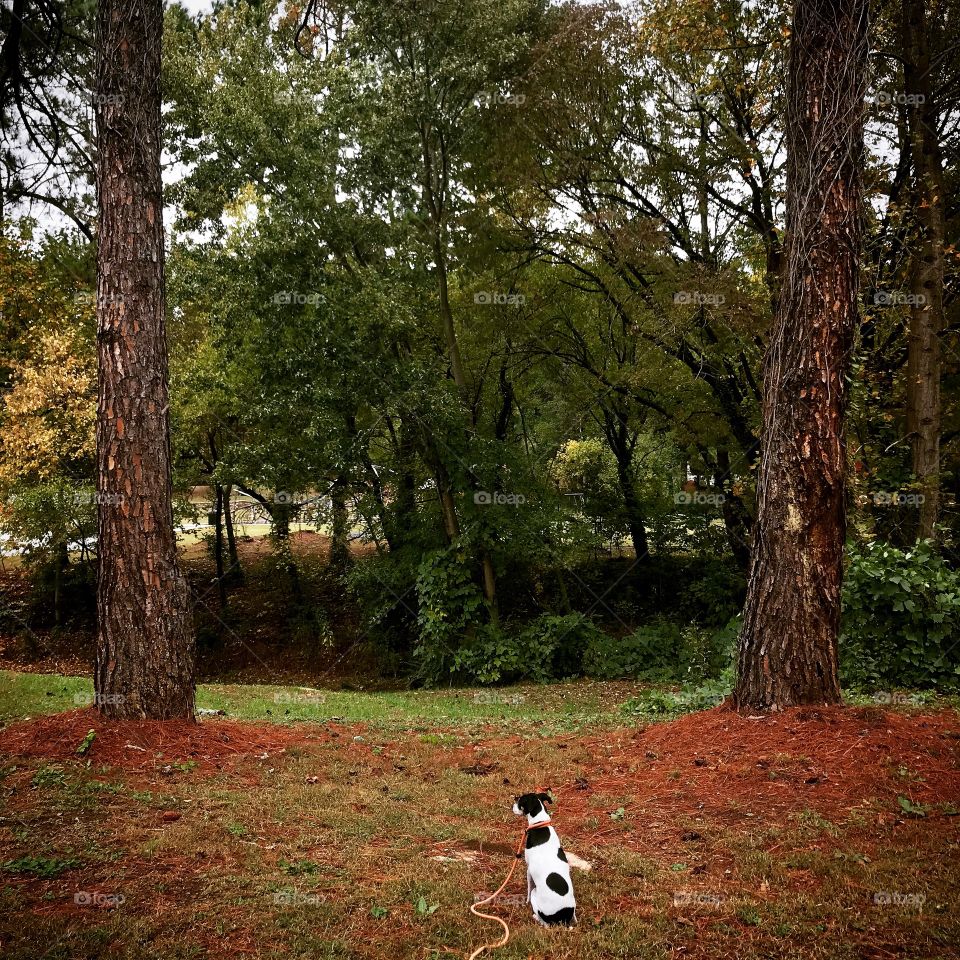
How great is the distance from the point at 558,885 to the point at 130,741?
386cm

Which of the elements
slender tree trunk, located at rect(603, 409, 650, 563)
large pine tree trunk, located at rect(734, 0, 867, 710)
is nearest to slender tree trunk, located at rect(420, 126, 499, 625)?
slender tree trunk, located at rect(603, 409, 650, 563)

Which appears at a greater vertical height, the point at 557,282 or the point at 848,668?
the point at 557,282

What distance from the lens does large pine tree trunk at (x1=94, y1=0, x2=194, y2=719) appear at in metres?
6.01

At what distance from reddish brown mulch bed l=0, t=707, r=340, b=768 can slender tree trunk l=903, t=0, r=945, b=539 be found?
9.82 metres

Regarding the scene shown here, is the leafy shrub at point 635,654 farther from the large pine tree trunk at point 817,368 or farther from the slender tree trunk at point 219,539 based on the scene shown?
the slender tree trunk at point 219,539

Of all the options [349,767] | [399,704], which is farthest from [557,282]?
[349,767]

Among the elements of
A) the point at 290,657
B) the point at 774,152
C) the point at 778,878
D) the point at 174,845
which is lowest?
the point at 290,657

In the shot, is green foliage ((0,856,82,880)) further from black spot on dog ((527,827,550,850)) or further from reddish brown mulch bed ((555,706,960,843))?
reddish brown mulch bed ((555,706,960,843))

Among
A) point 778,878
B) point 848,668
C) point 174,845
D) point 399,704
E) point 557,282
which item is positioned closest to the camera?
point 778,878

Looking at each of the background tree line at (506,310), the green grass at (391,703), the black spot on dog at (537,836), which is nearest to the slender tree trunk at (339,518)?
the background tree line at (506,310)

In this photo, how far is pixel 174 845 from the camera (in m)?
4.17

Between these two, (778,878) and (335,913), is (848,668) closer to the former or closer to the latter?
(778,878)

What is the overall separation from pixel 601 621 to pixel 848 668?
917 centimetres

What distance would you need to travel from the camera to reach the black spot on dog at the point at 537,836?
361 centimetres
